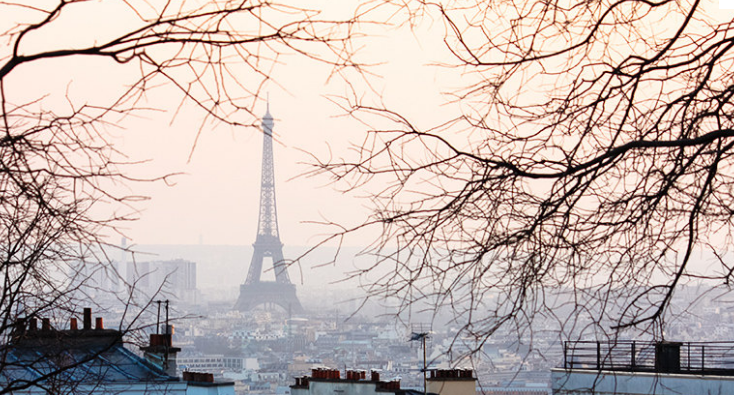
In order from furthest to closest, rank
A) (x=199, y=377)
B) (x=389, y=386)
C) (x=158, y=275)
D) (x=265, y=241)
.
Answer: (x=158, y=275) < (x=265, y=241) < (x=389, y=386) < (x=199, y=377)

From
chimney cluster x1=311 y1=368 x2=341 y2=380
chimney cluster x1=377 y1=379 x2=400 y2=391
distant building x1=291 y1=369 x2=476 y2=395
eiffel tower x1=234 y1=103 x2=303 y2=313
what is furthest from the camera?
eiffel tower x1=234 y1=103 x2=303 y2=313

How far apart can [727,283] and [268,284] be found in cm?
15929

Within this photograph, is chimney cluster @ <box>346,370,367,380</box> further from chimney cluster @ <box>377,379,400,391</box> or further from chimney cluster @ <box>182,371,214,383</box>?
chimney cluster @ <box>182,371,214,383</box>

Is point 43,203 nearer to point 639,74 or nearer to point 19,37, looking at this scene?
point 19,37

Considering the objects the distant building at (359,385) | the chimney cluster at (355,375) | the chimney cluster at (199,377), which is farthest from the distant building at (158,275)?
the chimney cluster at (355,375)

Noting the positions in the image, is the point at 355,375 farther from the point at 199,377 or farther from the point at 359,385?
the point at 199,377

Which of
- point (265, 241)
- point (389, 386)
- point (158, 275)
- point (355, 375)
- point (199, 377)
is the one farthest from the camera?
point (158, 275)

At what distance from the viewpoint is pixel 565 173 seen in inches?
167

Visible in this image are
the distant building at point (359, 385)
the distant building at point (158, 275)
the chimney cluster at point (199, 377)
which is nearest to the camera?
the distant building at point (158, 275)

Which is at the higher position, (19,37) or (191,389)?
(19,37)

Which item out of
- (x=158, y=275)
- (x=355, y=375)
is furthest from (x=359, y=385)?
(x=158, y=275)

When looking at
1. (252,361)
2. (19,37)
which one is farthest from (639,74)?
(252,361)

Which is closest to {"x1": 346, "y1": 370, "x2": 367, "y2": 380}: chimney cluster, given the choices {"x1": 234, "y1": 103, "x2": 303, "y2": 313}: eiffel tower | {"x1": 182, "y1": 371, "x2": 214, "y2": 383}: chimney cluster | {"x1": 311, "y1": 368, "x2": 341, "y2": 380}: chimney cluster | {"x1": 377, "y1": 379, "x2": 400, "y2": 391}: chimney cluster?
{"x1": 311, "y1": 368, "x2": 341, "y2": 380}: chimney cluster

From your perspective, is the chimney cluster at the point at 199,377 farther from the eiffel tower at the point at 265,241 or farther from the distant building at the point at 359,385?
the eiffel tower at the point at 265,241
